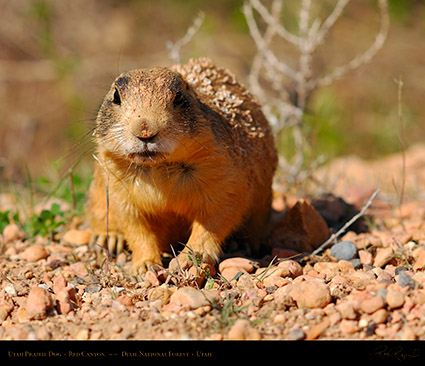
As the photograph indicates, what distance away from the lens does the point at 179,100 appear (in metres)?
4.29

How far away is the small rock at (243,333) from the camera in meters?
3.29

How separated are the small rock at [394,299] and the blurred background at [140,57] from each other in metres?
7.98

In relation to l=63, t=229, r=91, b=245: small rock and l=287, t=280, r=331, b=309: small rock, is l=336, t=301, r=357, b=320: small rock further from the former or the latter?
l=63, t=229, r=91, b=245: small rock

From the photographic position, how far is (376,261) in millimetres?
4559

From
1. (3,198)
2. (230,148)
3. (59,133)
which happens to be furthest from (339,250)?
(59,133)

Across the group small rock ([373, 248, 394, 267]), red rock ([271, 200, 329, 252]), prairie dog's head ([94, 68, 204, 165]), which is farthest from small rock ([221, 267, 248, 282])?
small rock ([373, 248, 394, 267])

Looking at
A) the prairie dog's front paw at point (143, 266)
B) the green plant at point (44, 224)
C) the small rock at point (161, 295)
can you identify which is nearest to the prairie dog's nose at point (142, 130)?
the small rock at point (161, 295)

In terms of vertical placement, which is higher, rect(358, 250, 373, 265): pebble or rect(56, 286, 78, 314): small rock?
rect(56, 286, 78, 314): small rock

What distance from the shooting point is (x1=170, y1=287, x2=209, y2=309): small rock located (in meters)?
3.62

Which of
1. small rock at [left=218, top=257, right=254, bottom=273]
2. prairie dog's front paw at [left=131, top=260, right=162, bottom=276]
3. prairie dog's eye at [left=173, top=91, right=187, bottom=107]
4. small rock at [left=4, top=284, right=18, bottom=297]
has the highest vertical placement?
prairie dog's eye at [left=173, top=91, right=187, bottom=107]

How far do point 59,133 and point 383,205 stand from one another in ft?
29.1

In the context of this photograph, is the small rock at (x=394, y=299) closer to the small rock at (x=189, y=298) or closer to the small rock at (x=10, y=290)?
the small rock at (x=189, y=298)

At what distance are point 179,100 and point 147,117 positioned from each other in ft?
1.67
